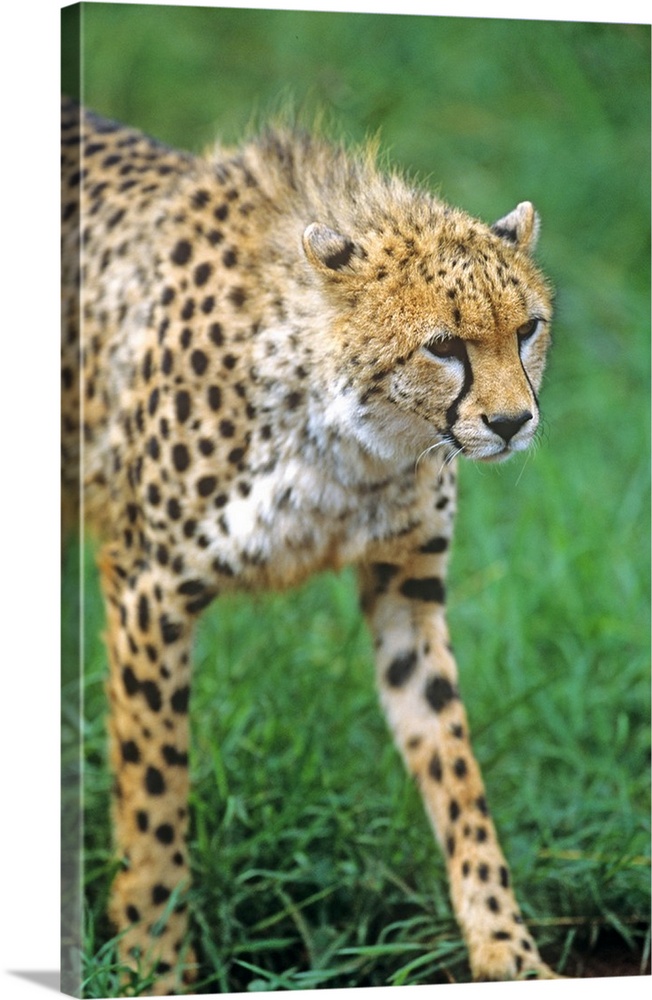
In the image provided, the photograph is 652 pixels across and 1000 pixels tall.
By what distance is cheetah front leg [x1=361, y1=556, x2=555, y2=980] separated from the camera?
3.36 meters

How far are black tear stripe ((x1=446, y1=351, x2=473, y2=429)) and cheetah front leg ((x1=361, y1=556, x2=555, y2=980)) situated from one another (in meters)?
0.40

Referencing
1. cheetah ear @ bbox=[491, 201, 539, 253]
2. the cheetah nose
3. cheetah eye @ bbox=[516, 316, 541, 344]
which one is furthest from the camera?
cheetah ear @ bbox=[491, 201, 539, 253]

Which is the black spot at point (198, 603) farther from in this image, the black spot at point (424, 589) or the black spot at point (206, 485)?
the black spot at point (424, 589)

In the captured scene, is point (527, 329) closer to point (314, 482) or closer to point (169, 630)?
point (314, 482)

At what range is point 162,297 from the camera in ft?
11.2

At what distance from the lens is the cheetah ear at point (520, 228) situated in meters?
3.16

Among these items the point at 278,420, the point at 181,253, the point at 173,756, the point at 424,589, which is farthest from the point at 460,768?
the point at 181,253

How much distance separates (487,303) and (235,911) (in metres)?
1.35

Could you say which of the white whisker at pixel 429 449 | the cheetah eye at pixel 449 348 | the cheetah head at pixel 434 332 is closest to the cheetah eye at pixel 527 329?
the cheetah head at pixel 434 332

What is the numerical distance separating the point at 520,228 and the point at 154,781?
4.16 feet

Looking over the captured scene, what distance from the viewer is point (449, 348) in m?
3.01

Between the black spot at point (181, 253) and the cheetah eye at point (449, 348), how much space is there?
24.9 inches

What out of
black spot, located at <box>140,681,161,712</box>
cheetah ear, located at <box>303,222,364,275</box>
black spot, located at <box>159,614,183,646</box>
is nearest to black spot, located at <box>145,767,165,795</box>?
black spot, located at <box>140,681,161,712</box>

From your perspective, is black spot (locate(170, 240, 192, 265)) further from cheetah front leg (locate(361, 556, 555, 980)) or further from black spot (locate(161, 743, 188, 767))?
black spot (locate(161, 743, 188, 767))
